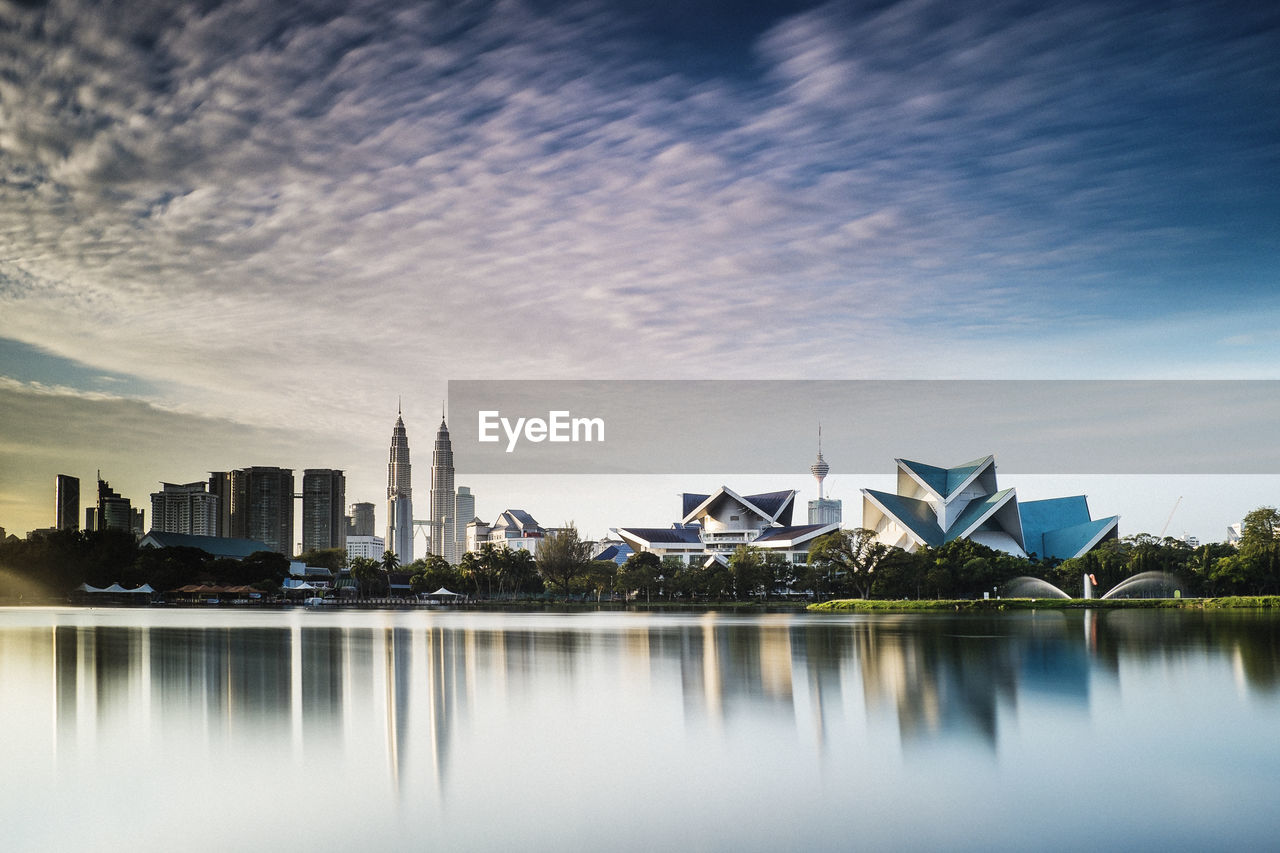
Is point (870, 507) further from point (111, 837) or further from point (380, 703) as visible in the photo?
point (111, 837)

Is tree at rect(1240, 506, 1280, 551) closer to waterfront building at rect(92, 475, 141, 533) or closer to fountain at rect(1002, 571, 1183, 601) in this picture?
fountain at rect(1002, 571, 1183, 601)

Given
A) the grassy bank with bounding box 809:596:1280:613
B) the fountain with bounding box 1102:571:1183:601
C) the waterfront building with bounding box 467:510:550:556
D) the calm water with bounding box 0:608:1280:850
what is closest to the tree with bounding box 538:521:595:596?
the grassy bank with bounding box 809:596:1280:613

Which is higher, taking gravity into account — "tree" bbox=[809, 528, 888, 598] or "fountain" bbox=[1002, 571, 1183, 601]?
"tree" bbox=[809, 528, 888, 598]

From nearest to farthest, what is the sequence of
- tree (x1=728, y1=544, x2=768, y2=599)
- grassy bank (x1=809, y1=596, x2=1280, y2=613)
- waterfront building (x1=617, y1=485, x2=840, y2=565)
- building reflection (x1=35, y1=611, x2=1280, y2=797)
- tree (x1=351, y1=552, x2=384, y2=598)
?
building reflection (x1=35, y1=611, x2=1280, y2=797) < grassy bank (x1=809, y1=596, x2=1280, y2=613) < tree (x1=728, y1=544, x2=768, y2=599) < tree (x1=351, y1=552, x2=384, y2=598) < waterfront building (x1=617, y1=485, x2=840, y2=565)

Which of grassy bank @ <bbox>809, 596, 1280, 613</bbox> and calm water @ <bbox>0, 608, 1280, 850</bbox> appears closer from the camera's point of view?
calm water @ <bbox>0, 608, 1280, 850</bbox>

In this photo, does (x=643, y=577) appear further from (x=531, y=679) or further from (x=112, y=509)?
(x=112, y=509)

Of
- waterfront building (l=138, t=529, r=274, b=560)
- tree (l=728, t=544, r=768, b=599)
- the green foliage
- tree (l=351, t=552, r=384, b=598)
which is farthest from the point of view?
the green foliage

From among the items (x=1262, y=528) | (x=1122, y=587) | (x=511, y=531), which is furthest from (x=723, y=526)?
(x=511, y=531)
